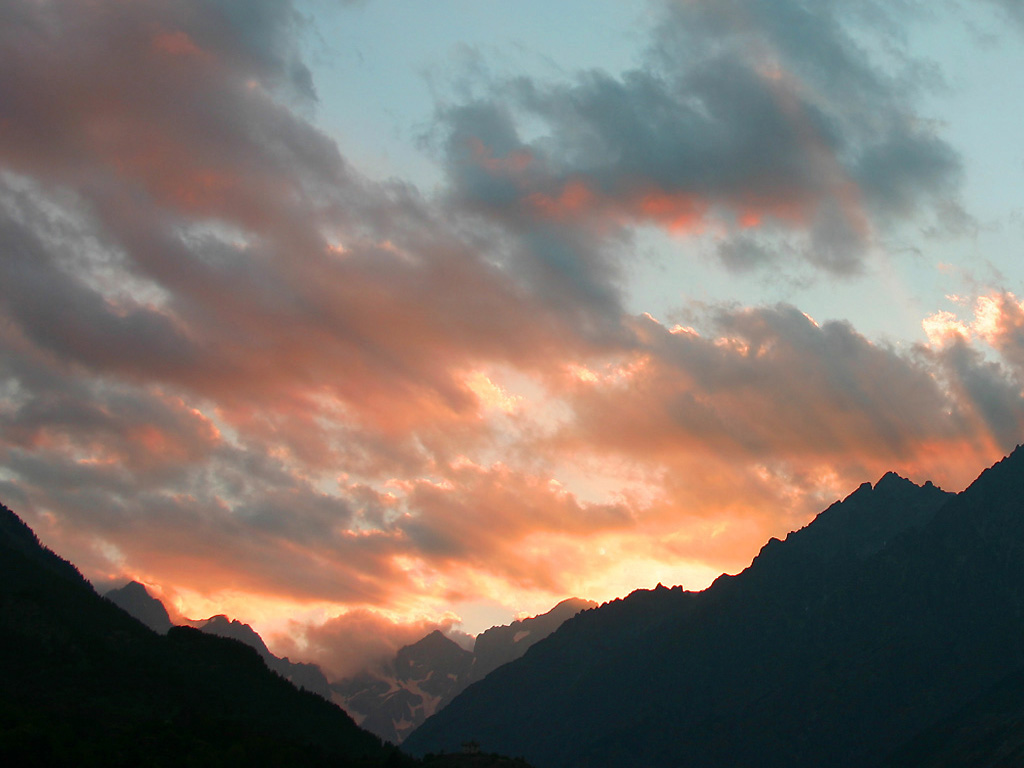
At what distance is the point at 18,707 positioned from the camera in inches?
7554

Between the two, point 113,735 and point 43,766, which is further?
point 113,735

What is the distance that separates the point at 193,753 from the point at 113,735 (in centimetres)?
1636

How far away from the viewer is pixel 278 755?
19712 centimetres

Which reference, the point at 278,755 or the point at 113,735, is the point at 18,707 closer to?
the point at 113,735

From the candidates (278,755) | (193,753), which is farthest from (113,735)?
(278,755)

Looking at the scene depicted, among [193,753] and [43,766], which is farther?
[193,753]

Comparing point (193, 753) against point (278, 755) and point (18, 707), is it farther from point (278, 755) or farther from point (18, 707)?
point (18, 707)

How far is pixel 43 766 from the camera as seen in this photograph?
163 m

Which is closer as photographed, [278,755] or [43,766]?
[43,766]

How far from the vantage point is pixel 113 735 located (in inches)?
7441

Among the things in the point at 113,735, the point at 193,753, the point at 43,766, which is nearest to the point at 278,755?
the point at 193,753

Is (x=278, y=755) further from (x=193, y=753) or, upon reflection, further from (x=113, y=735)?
(x=113, y=735)

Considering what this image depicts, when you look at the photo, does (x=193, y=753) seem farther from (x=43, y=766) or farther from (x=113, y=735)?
(x=43, y=766)

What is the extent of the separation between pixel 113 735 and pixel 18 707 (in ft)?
66.3
